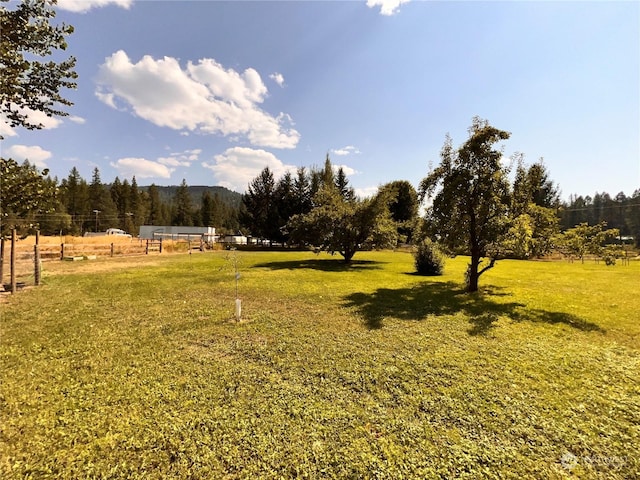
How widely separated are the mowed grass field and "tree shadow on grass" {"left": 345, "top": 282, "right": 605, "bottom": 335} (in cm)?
12

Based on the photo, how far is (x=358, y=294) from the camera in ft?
40.4

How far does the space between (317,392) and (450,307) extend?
7.23 metres

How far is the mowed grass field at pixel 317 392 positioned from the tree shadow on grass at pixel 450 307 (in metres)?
0.12

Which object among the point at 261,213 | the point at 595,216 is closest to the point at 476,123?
the point at 261,213

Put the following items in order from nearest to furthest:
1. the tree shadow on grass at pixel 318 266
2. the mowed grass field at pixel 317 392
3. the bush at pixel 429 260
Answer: the mowed grass field at pixel 317 392, the bush at pixel 429 260, the tree shadow on grass at pixel 318 266

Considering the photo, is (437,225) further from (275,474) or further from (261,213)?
(261,213)

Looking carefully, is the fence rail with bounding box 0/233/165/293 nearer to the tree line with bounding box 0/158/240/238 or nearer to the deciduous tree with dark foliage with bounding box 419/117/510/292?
the tree line with bounding box 0/158/240/238

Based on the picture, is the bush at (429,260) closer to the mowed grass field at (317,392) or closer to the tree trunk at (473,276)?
the tree trunk at (473,276)

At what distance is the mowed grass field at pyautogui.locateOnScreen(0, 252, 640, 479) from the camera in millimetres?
3420

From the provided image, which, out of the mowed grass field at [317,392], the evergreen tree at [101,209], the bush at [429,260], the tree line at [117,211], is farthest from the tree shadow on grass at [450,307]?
the evergreen tree at [101,209]

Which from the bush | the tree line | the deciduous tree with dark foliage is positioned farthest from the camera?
the tree line

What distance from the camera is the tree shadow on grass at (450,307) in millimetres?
8695

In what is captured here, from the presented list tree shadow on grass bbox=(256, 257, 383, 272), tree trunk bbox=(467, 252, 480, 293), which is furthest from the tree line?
tree trunk bbox=(467, 252, 480, 293)

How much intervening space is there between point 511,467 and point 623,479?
3.66 feet
